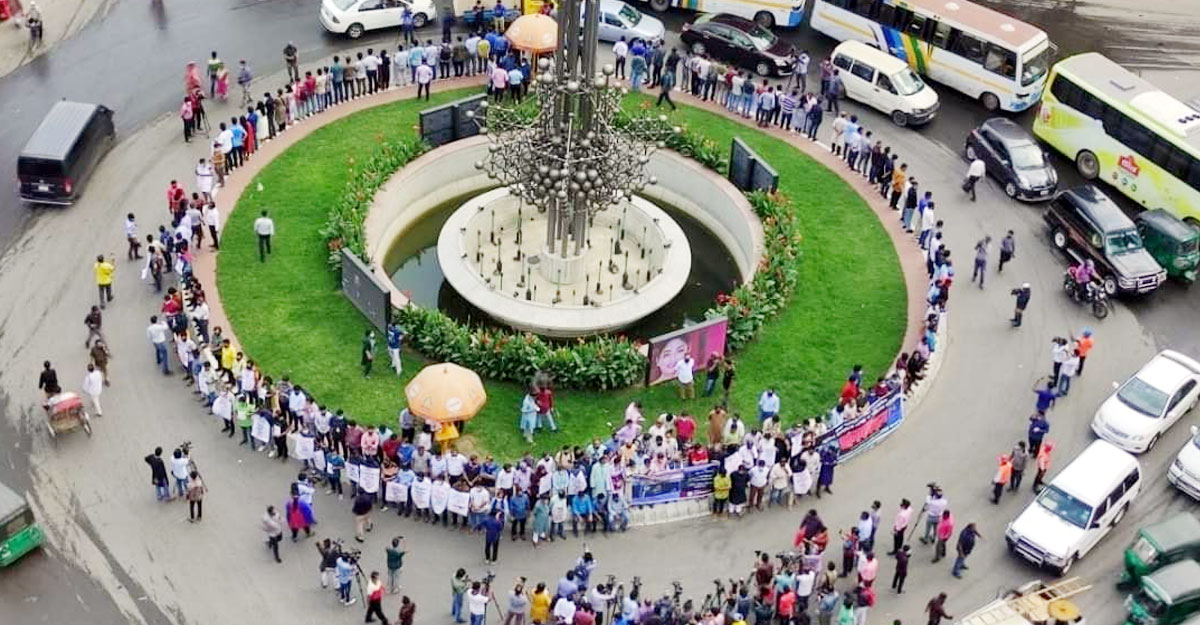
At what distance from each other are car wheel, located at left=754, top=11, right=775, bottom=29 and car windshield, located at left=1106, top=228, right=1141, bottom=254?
15.1 metres

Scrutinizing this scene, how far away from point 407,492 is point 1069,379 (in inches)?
612

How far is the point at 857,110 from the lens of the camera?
141 ft

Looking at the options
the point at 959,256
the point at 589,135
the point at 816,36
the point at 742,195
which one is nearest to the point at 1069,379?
the point at 959,256

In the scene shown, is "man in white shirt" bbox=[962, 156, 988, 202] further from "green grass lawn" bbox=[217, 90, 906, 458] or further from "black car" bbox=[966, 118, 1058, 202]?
"green grass lawn" bbox=[217, 90, 906, 458]

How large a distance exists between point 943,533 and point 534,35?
20.0m

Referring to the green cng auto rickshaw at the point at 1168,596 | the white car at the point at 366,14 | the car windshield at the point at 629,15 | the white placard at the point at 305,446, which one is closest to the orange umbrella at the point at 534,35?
the car windshield at the point at 629,15

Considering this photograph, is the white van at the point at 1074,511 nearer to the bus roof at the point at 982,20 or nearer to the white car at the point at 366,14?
the bus roof at the point at 982,20

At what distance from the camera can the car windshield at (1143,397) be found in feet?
102

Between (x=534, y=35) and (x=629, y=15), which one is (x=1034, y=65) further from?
(x=534, y=35)

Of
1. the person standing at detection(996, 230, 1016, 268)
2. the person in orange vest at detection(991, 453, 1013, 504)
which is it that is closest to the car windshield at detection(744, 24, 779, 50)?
the person standing at detection(996, 230, 1016, 268)

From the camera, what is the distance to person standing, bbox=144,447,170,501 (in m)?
27.4

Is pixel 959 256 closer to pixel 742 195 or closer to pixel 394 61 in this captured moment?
pixel 742 195

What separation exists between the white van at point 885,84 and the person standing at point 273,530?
23.4 metres

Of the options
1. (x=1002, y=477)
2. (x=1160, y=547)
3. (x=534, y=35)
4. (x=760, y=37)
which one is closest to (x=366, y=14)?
(x=534, y=35)
